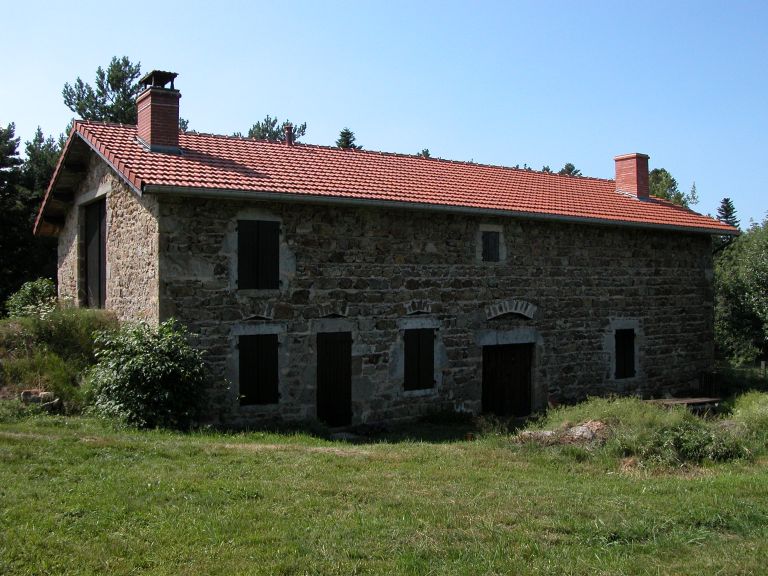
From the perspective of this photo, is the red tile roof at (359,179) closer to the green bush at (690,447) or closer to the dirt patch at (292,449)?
the dirt patch at (292,449)

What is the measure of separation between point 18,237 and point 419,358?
1773 cm

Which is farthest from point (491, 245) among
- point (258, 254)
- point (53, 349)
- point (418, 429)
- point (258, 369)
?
point (53, 349)

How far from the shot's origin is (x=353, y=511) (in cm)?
640

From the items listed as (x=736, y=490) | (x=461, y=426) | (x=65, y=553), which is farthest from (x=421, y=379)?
(x=65, y=553)

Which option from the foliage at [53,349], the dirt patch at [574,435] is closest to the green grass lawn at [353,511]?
the dirt patch at [574,435]

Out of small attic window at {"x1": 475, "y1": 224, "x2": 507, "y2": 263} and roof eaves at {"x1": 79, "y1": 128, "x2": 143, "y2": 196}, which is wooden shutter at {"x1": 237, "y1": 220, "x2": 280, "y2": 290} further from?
small attic window at {"x1": 475, "y1": 224, "x2": 507, "y2": 263}

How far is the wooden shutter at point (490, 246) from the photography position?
1416 cm

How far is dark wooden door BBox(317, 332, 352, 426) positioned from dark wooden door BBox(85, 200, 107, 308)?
4622 mm

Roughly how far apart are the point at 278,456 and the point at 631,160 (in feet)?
46.9

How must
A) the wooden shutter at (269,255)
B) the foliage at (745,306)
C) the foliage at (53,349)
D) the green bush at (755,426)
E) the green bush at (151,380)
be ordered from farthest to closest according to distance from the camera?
1. the foliage at (745,306)
2. the wooden shutter at (269,255)
3. the foliage at (53,349)
4. the green bush at (151,380)
5. the green bush at (755,426)

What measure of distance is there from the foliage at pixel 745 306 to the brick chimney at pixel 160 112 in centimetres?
1698

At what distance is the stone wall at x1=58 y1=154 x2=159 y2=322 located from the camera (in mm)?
11359

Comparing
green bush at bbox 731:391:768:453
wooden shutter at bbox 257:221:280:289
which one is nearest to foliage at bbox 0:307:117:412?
wooden shutter at bbox 257:221:280:289

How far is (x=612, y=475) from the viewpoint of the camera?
839 centimetres
